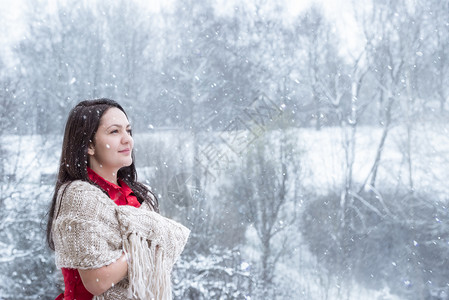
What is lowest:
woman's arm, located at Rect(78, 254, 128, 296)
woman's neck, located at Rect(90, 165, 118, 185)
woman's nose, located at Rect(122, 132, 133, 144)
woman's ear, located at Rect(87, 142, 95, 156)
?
woman's arm, located at Rect(78, 254, 128, 296)

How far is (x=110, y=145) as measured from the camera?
2.83 ft

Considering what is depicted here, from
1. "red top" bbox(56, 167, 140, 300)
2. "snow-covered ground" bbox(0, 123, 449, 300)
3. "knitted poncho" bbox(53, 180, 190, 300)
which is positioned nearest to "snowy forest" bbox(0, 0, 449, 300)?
"snow-covered ground" bbox(0, 123, 449, 300)

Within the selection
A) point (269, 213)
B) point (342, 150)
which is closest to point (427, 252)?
point (342, 150)

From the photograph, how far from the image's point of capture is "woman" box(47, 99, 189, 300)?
2.55ft

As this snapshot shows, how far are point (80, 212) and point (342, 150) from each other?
2.00 metres

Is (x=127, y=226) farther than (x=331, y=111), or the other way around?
(x=331, y=111)

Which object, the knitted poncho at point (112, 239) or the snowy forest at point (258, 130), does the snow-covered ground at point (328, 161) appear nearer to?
the snowy forest at point (258, 130)

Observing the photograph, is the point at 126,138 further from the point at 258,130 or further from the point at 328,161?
the point at 328,161

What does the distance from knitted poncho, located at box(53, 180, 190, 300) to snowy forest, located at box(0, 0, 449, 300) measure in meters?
1.63

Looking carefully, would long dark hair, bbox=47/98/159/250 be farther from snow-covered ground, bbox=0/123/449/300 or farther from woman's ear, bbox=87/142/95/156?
snow-covered ground, bbox=0/123/449/300

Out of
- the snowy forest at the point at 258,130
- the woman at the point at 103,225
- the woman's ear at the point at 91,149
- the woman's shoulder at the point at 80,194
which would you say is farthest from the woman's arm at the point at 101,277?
the snowy forest at the point at 258,130

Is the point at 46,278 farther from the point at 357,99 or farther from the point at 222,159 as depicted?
the point at 357,99

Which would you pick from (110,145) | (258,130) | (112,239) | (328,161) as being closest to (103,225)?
(112,239)

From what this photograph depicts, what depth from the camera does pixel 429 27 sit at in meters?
2.54
